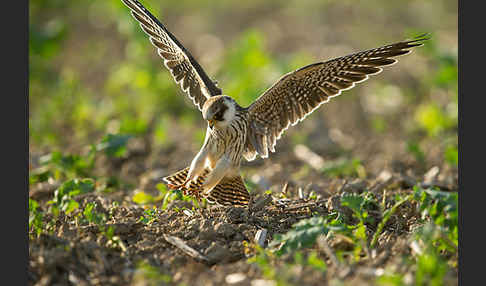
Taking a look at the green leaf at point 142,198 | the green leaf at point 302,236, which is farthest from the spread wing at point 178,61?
the green leaf at point 302,236

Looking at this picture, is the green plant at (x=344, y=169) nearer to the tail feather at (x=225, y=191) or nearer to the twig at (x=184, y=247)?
the tail feather at (x=225, y=191)

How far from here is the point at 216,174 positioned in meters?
5.40

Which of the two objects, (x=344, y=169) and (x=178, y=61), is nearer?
(x=178, y=61)

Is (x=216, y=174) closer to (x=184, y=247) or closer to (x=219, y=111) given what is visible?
(x=219, y=111)

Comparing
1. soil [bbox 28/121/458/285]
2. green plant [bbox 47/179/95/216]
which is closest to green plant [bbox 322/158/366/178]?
soil [bbox 28/121/458/285]

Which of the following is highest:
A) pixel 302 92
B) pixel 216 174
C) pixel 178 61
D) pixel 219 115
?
pixel 178 61

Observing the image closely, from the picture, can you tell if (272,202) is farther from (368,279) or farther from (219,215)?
(368,279)

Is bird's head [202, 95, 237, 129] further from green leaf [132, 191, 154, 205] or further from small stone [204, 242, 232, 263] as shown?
small stone [204, 242, 232, 263]

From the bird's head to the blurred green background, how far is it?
232cm

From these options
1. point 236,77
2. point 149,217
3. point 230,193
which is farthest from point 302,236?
point 236,77

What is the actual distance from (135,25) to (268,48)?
178 inches

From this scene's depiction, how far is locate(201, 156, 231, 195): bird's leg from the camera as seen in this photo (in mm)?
5367

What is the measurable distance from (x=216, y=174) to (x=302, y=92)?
126 cm

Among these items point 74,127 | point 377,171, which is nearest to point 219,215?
point 377,171
